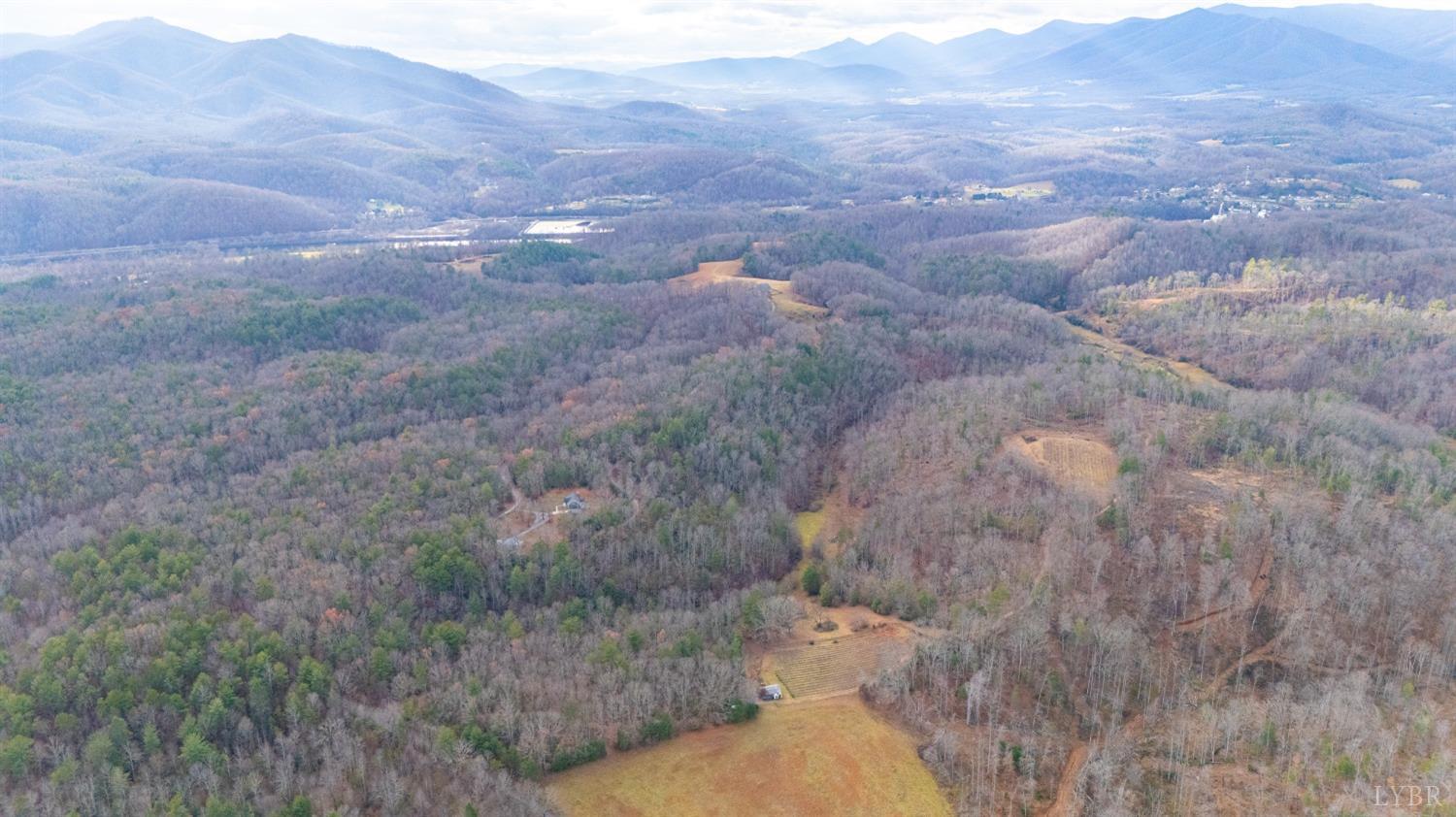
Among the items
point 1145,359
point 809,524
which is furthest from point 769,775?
point 1145,359

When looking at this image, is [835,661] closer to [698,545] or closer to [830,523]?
[698,545]

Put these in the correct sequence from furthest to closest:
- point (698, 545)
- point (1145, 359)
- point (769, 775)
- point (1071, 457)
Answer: point (1145, 359) < point (1071, 457) < point (698, 545) < point (769, 775)

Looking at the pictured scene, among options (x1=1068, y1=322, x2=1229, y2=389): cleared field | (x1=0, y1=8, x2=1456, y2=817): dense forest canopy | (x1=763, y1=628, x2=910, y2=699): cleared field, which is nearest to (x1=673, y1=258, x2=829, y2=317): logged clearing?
(x1=0, y1=8, x2=1456, y2=817): dense forest canopy

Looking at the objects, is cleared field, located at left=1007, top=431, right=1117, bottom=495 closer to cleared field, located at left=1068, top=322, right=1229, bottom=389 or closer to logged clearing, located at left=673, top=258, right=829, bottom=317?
cleared field, located at left=1068, top=322, right=1229, bottom=389

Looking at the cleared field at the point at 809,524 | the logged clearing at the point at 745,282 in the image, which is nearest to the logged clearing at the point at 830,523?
the cleared field at the point at 809,524

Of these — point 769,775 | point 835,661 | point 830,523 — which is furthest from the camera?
point 830,523

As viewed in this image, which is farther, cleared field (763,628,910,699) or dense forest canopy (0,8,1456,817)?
cleared field (763,628,910,699)

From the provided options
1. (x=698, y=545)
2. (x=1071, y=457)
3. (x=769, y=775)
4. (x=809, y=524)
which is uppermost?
(x=1071, y=457)
